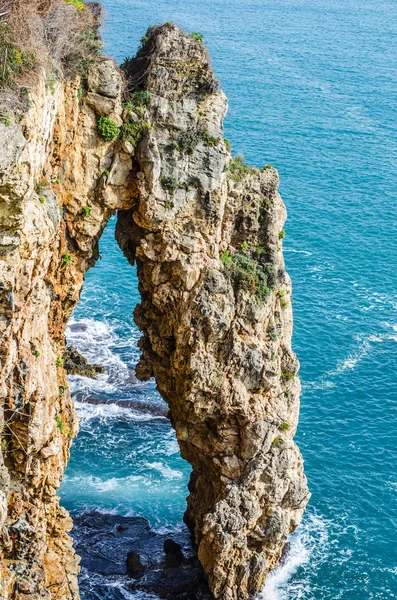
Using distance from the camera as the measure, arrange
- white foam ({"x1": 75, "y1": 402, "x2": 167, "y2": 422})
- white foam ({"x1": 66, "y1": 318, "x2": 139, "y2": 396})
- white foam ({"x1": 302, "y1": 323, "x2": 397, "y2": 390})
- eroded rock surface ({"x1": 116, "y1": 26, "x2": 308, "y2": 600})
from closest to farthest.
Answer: eroded rock surface ({"x1": 116, "y1": 26, "x2": 308, "y2": 600})
white foam ({"x1": 75, "y1": 402, "x2": 167, "y2": 422})
white foam ({"x1": 302, "y1": 323, "x2": 397, "y2": 390})
white foam ({"x1": 66, "y1": 318, "x2": 139, "y2": 396})

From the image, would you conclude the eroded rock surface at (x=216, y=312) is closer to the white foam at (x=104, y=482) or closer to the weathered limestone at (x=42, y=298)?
the weathered limestone at (x=42, y=298)

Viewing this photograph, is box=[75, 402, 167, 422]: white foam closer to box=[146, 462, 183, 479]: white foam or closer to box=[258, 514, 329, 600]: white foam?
box=[146, 462, 183, 479]: white foam

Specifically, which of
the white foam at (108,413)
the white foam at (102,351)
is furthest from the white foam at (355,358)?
the white foam at (102,351)

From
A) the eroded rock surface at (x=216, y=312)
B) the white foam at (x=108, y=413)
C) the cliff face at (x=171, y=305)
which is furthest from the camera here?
the white foam at (x=108, y=413)

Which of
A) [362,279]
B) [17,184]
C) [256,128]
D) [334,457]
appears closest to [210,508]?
[334,457]

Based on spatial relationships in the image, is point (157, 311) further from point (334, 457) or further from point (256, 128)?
Result: point (256, 128)

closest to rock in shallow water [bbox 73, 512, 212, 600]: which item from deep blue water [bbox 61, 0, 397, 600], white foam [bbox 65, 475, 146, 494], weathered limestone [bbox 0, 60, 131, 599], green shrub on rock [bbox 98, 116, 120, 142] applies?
deep blue water [bbox 61, 0, 397, 600]
